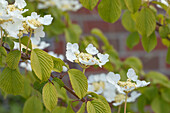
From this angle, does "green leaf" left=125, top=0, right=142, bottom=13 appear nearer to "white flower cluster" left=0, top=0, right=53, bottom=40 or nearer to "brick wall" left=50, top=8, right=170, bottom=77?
"white flower cluster" left=0, top=0, right=53, bottom=40

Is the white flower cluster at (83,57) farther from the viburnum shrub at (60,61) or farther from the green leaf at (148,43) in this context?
the green leaf at (148,43)

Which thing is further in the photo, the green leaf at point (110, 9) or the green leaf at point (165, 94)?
the green leaf at point (165, 94)

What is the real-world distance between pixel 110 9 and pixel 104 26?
0.88 meters

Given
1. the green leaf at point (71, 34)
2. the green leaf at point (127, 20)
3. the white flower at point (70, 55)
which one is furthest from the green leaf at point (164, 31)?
the green leaf at point (71, 34)

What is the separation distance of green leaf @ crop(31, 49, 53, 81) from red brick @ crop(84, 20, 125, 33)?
968 millimetres

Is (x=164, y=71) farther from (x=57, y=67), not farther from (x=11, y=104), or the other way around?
(x=57, y=67)

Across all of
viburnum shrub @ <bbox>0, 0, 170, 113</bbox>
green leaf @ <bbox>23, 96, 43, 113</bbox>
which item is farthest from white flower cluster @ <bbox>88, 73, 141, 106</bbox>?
green leaf @ <bbox>23, 96, 43, 113</bbox>

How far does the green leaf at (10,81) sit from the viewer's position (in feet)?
1.38

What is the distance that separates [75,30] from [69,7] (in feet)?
0.42

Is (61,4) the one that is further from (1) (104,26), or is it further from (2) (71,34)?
(1) (104,26)

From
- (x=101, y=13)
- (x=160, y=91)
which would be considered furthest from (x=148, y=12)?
(x=160, y=91)

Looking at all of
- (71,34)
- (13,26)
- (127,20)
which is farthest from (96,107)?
(71,34)

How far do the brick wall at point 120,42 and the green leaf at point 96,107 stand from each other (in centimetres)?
94

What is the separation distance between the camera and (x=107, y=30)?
4.50 ft
